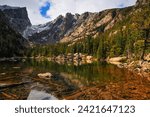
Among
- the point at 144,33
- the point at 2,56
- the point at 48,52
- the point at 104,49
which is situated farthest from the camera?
the point at 48,52

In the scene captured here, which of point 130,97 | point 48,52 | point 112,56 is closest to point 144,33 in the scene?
point 130,97

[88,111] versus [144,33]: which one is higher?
[144,33]

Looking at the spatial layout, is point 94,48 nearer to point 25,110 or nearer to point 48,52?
point 48,52

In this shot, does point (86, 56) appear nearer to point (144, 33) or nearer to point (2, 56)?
point (2, 56)

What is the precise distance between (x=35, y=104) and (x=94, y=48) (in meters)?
104

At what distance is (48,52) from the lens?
15488 centimetres

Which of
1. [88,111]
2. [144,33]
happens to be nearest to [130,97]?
[88,111]

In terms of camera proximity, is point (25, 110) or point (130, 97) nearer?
point (25, 110)

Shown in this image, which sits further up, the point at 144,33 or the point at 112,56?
the point at 144,33

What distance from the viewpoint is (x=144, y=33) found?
4947 cm

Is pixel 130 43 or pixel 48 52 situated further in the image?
pixel 48 52

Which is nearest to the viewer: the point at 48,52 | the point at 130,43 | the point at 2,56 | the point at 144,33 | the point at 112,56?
the point at 144,33

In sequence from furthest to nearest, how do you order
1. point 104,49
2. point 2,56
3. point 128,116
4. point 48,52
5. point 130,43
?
point 48,52
point 2,56
point 104,49
point 130,43
point 128,116

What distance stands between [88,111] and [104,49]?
91.3 meters
